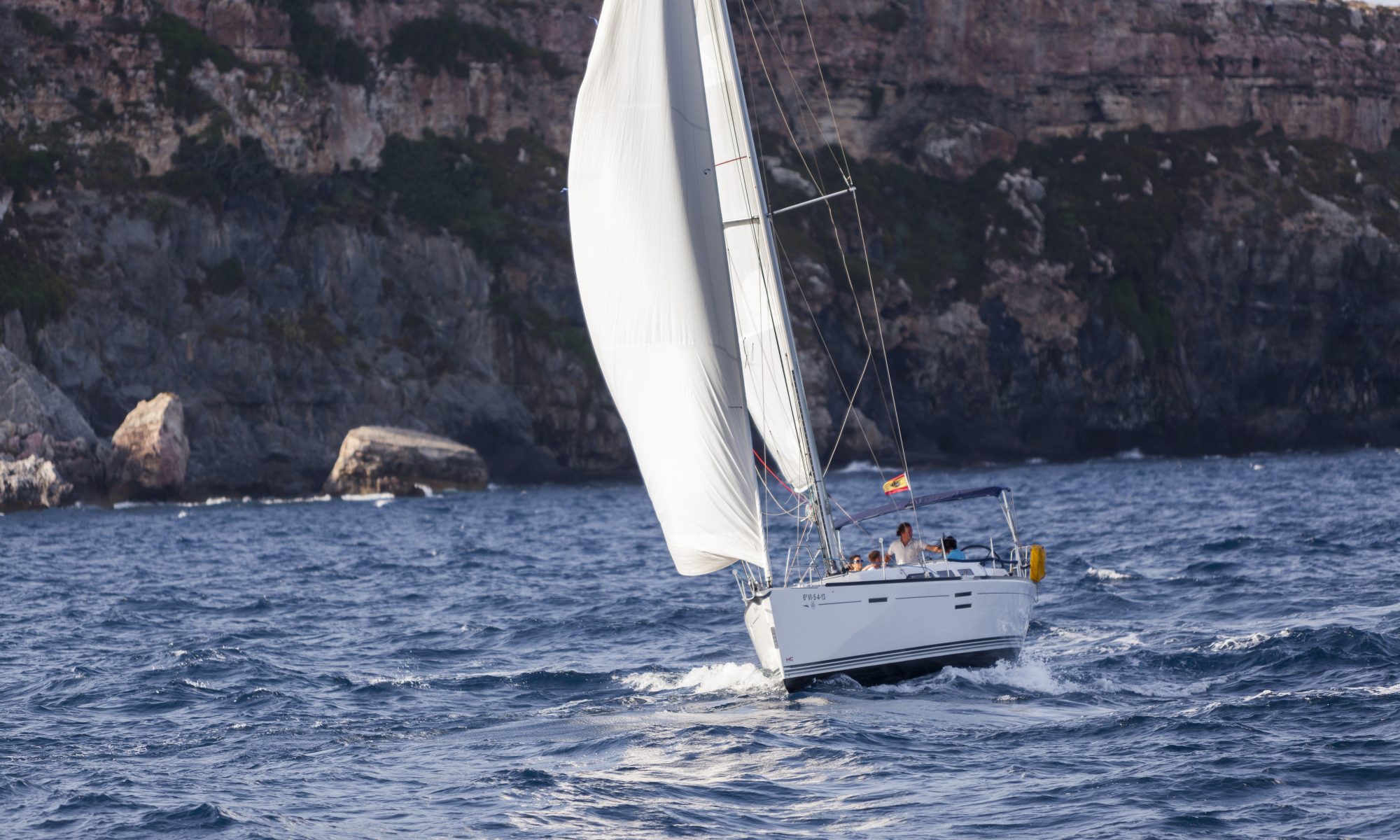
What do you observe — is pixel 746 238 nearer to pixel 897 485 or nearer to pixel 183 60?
pixel 897 485

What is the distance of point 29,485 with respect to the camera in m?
61.0

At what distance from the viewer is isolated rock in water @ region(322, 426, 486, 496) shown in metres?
69.4

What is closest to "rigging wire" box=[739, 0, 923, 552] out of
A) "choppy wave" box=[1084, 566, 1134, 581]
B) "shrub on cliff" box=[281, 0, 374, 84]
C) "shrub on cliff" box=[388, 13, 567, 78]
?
"choppy wave" box=[1084, 566, 1134, 581]

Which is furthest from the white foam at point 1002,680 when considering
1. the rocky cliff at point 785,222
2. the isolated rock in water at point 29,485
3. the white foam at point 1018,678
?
the rocky cliff at point 785,222

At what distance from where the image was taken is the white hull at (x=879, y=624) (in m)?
18.9

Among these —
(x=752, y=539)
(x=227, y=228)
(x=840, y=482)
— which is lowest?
(x=840, y=482)

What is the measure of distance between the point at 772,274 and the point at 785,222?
250ft

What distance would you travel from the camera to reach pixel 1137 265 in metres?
97.8

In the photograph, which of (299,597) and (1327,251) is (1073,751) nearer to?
(299,597)

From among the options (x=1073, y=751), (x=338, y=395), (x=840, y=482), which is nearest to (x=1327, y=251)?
(x=840, y=482)

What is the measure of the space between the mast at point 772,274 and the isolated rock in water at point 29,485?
4935 centimetres

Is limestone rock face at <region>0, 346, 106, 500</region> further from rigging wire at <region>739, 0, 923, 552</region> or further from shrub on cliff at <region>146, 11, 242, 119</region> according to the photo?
rigging wire at <region>739, 0, 923, 552</region>

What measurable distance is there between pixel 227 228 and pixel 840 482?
1396 inches

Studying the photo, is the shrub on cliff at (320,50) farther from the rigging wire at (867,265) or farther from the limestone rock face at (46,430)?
the limestone rock face at (46,430)
